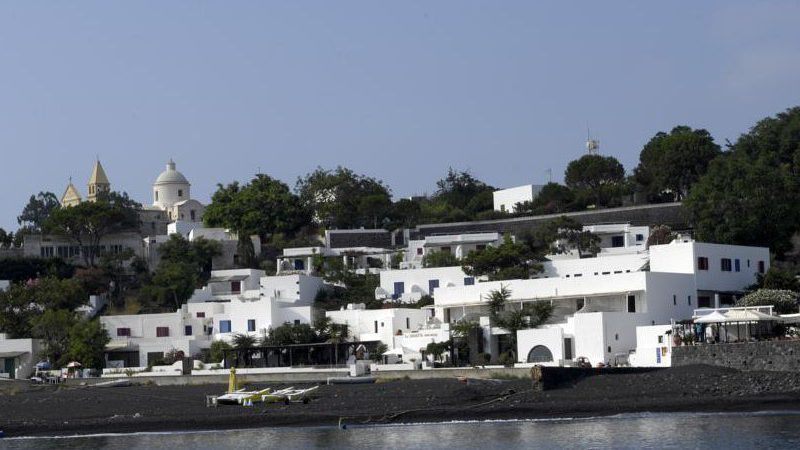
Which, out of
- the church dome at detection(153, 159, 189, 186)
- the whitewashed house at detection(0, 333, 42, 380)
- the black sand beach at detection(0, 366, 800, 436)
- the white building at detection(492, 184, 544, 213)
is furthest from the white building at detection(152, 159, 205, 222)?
the black sand beach at detection(0, 366, 800, 436)

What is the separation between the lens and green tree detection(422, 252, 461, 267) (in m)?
73.9

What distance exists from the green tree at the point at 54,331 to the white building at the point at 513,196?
118ft

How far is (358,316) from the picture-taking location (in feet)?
214

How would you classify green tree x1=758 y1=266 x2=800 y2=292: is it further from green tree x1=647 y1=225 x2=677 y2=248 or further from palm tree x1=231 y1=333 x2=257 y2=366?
palm tree x1=231 y1=333 x2=257 y2=366

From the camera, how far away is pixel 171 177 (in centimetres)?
11044

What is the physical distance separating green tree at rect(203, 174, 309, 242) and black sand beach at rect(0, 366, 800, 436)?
36.7 meters

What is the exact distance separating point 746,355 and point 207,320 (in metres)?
28.3

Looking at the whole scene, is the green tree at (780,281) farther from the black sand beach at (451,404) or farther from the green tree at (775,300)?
the black sand beach at (451,404)

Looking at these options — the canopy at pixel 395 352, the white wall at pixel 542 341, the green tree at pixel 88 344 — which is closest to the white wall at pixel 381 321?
the canopy at pixel 395 352

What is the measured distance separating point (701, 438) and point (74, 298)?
Answer: 41.4 m

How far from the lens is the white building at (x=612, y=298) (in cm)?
5588

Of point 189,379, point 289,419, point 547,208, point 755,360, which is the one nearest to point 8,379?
point 189,379

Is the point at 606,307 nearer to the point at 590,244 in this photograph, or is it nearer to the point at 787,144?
the point at 590,244

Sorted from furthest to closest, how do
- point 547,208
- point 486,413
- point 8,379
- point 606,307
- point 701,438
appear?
point 547,208 → point 8,379 → point 606,307 → point 486,413 → point 701,438
